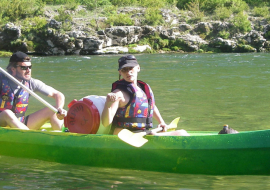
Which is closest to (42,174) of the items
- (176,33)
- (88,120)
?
(88,120)

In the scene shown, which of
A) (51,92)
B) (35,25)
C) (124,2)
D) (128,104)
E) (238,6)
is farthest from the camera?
(124,2)

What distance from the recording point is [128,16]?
103ft

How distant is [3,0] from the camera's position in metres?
32.6

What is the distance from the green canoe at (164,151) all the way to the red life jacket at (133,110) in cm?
17

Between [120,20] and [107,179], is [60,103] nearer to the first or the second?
[107,179]

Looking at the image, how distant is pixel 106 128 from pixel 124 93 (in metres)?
0.44

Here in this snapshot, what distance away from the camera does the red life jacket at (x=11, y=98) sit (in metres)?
4.07

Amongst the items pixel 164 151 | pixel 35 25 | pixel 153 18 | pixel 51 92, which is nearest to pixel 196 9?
pixel 153 18

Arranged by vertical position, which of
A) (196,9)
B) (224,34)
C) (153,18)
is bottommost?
(224,34)

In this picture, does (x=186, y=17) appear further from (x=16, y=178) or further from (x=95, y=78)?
(x=16, y=178)

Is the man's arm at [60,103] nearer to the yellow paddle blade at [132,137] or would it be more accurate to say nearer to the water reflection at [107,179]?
the water reflection at [107,179]

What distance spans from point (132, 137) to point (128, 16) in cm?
2863

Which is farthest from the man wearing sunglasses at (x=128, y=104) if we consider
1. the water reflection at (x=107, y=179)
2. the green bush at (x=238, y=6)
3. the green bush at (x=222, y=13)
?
the green bush at (x=238, y=6)

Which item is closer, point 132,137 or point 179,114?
point 132,137
